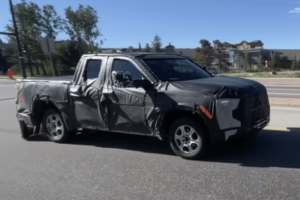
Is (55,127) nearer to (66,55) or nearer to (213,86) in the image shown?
(213,86)

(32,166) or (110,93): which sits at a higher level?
(110,93)

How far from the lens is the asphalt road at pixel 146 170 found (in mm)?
4324

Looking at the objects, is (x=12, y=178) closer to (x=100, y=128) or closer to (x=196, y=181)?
(x=100, y=128)

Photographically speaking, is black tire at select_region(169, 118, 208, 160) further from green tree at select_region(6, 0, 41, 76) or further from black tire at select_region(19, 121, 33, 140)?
green tree at select_region(6, 0, 41, 76)

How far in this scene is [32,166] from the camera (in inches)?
227

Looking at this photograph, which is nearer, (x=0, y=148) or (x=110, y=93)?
(x=110, y=93)

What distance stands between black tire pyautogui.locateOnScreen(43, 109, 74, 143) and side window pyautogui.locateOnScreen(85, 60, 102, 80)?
1.17 metres

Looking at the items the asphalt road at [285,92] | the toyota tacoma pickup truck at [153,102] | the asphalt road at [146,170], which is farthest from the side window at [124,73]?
the asphalt road at [285,92]

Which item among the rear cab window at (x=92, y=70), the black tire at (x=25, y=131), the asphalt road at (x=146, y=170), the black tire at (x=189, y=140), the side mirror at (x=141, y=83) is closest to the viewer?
the asphalt road at (x=146, y=170)

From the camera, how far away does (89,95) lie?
21.0 feet

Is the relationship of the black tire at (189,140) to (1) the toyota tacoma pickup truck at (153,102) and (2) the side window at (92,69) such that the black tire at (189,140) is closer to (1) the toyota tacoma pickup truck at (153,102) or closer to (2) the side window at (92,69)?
(1) the toyota tacoma pickup truck at (153,102)

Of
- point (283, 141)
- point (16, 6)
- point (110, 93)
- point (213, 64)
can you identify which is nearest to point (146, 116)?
point (110, 93)

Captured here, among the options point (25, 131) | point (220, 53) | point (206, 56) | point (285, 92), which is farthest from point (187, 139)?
point (220, 53)

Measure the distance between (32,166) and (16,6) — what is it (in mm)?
53945
